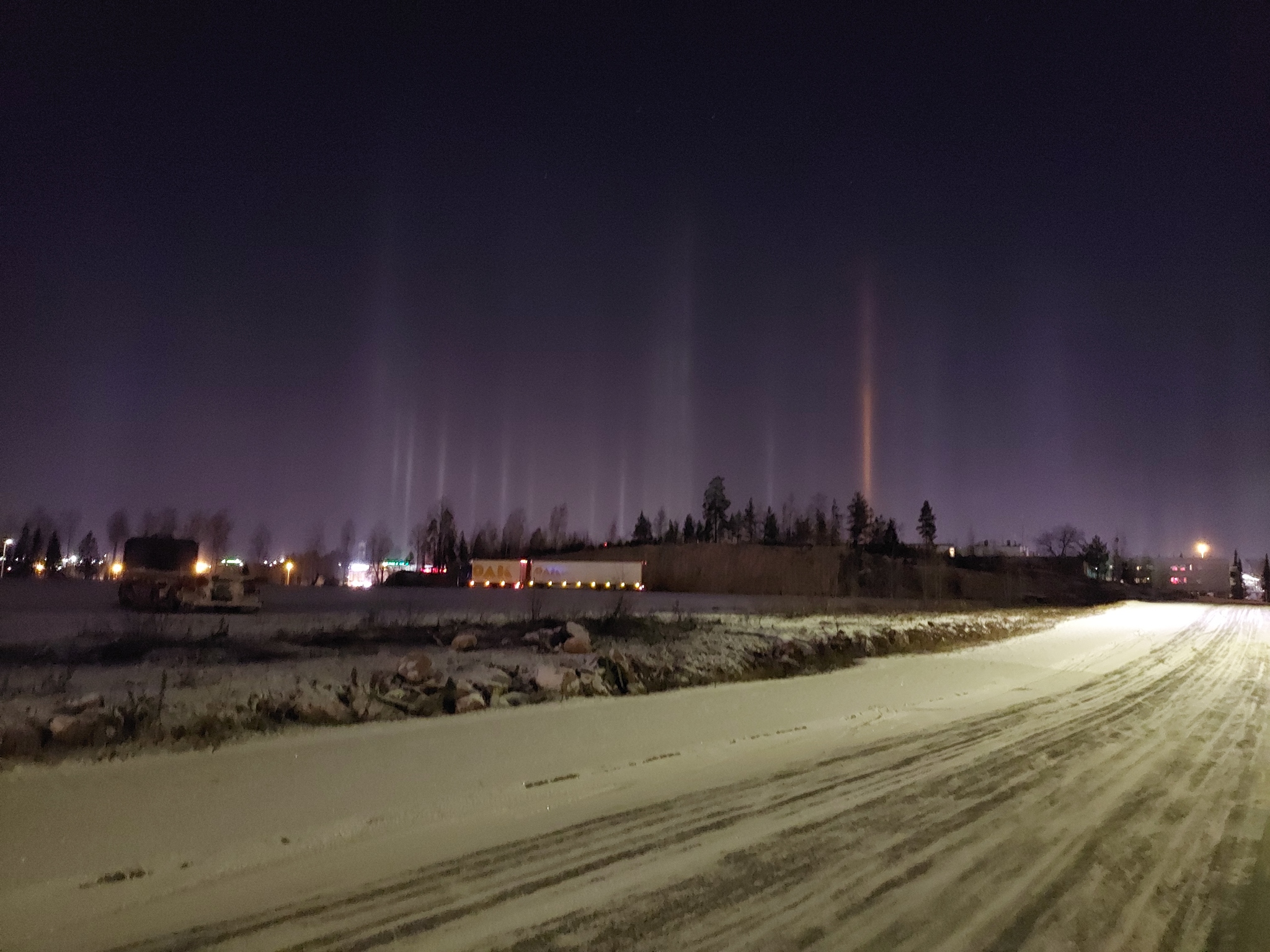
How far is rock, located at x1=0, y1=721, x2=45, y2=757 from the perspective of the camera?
328 inches

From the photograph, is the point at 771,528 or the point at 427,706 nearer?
the point at 427,706

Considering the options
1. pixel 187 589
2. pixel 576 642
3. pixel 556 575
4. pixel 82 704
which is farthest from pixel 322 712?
pixel 556 575

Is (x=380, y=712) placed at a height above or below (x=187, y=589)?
below

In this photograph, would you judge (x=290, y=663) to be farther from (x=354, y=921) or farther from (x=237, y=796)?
(x=354, y=921)

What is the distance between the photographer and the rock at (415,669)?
518 inches

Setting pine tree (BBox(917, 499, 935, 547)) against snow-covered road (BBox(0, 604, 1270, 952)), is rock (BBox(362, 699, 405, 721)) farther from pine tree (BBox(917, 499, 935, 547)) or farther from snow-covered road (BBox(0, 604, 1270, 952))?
pine tree (BBox(917, 499, 935, 547))

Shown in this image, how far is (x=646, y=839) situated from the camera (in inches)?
263

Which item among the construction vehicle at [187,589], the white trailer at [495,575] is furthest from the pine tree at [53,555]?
the construction vehicle at [187,589]

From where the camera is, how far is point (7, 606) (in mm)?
29109

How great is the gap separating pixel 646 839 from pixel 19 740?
6.66 m

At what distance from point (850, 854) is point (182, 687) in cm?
983

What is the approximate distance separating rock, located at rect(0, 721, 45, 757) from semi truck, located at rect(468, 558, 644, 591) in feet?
188

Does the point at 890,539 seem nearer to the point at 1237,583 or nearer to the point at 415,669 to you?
the point at 1237,583

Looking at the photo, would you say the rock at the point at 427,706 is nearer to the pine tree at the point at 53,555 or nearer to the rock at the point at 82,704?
the rock at the point at 82,704
